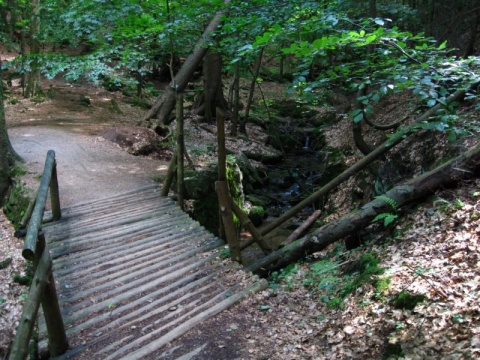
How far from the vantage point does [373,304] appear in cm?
451

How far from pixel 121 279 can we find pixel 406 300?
4258 millimetres

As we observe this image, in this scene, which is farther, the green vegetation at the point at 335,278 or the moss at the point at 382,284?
the green vegetation at the point at 335,278

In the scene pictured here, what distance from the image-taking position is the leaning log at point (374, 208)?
5.79m

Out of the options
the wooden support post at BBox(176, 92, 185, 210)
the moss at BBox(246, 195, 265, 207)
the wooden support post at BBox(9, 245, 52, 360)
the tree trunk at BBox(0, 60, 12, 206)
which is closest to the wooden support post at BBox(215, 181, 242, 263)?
the wooden support post at BBox(176, 92, 185, 210)

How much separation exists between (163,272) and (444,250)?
4.31 metres

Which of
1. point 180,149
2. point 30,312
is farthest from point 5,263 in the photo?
point 30,312

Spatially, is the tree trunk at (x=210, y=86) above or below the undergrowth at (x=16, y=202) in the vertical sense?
above

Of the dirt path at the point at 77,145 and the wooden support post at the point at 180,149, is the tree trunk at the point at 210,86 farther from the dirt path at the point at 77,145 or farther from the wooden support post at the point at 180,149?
the wooden support post at the point at 180,149

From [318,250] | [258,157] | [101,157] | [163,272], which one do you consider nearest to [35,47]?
[101,157]

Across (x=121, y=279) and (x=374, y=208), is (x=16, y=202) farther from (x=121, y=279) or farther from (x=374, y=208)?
(x=374, y=208)

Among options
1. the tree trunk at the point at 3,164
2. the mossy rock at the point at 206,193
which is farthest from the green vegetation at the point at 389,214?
the tree trunk at the point at 3,164

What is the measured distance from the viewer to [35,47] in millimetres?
17484

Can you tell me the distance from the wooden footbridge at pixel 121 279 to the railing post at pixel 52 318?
0.01 meters

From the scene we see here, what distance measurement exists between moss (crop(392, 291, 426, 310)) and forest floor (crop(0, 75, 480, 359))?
1 centimetres
